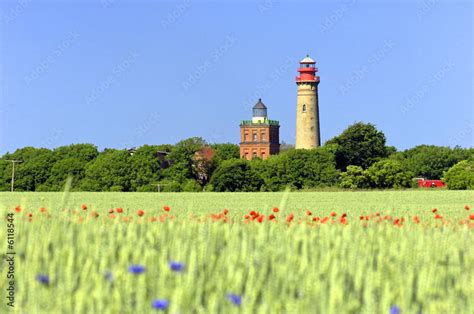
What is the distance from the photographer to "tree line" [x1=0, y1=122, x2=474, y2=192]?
9225 centimetres

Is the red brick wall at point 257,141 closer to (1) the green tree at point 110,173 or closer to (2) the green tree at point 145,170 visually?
(2) the green tree at point 145,170

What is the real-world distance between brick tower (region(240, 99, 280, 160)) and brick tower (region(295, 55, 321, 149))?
12844 millimetres

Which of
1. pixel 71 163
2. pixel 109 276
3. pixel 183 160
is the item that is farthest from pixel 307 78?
pixel 109 276

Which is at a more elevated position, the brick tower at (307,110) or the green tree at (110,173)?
the brick tower at (307,110)

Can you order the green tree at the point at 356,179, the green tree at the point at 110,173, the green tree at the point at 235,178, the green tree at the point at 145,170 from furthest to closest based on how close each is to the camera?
the green tree at the point at 145,170, the green tree at the point at 110,173, the green tree at the point at 356,179, the green tree at the point at 235,178

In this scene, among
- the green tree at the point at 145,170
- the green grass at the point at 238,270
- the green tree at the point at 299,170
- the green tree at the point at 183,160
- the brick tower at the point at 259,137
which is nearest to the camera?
the green grass at the point at 238,270

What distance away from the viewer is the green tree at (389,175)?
8969 centimetres

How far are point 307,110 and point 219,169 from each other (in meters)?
31.7

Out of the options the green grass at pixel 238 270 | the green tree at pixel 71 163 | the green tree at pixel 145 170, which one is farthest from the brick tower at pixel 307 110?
the green grass at pixel 238 270

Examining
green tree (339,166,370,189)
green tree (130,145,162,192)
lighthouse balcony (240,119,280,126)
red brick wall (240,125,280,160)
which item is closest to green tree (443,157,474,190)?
green tree (339,166,370,189)

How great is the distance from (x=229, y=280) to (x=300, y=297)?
0.75 meters

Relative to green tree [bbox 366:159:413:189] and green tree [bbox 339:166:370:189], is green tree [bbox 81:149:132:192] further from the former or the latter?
green tree [bbox 366:159:413:189]

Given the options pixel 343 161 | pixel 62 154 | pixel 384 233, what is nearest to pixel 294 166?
pixel 343 161

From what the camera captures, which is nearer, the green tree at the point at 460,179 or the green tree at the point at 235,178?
the green tree at the point at 460,179
